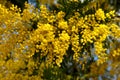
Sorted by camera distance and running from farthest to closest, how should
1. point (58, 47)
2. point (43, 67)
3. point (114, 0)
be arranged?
point (114, 0) → point (43, 67) → point (58, 47)

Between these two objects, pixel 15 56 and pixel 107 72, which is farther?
pixel 107 72

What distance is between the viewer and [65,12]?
9.93 meters

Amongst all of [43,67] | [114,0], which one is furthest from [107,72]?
[43,67]

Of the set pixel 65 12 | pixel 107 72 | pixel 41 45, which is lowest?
pixel 107 72

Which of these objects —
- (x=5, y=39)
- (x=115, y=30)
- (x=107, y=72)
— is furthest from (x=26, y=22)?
(x=107, y=72)

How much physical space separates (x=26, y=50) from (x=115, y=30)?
2.32m

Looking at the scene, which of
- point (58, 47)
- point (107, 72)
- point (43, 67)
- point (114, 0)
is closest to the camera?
point (58, 47)

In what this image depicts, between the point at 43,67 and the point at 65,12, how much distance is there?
1.53 m

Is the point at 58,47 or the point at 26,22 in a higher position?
the point at 26,22

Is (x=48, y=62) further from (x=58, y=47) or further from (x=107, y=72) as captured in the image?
(x=107, y=72)

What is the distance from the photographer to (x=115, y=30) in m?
9.81

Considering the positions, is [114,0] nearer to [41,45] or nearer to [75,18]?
[75,18]

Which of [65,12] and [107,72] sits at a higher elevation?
[65,12]

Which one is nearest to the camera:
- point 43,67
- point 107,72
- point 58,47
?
point 58,47
